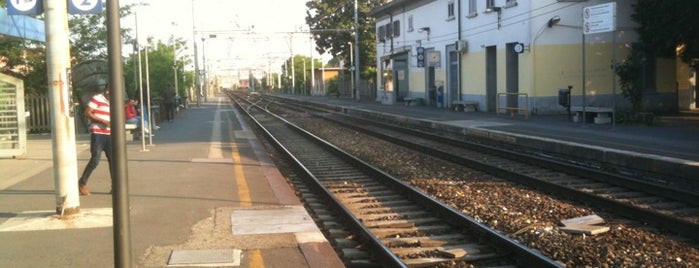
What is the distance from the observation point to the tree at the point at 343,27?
64688 millimetres

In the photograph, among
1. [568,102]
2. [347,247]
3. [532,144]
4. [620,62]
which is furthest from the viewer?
[620,62]

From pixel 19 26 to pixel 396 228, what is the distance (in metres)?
7.99

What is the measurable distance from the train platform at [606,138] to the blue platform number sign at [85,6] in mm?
9706

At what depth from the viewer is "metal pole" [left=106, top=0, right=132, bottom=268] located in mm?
3900

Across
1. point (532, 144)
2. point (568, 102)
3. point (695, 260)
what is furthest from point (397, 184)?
point (568, 102)

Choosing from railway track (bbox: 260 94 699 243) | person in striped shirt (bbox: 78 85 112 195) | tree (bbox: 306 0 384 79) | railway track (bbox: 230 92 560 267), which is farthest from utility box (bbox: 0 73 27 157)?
tree (bbox: 306 0 384 79)

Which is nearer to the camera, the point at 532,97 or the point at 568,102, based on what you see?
the point at 568,102

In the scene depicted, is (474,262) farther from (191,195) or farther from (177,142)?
(177,142)

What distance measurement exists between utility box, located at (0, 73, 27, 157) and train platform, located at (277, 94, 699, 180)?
11796 mm

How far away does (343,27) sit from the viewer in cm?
6569

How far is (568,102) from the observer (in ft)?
81.8

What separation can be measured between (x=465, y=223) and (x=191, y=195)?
12.6 feet

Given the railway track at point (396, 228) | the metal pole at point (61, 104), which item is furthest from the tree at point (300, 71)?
the metal pole at point (61, 104)

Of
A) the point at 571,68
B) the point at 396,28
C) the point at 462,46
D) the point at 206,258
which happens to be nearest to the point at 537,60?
the point at 571,68
